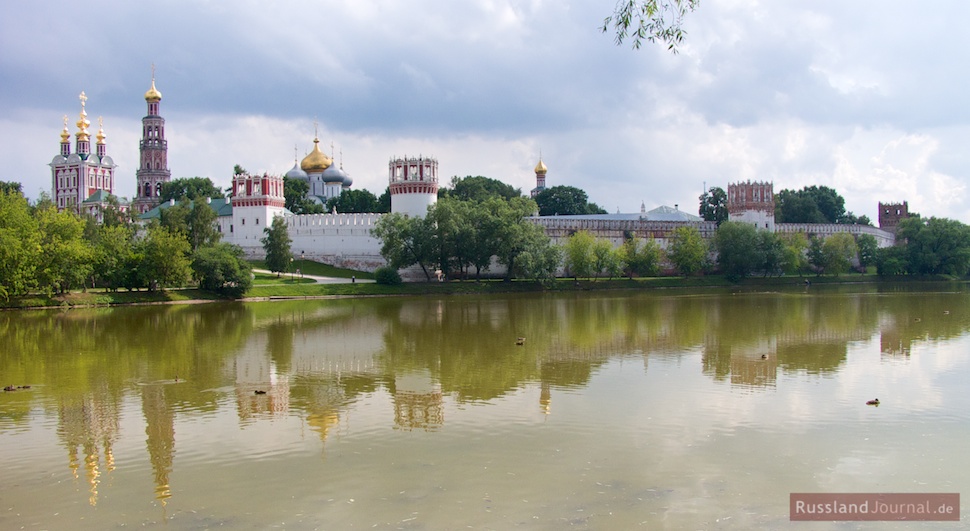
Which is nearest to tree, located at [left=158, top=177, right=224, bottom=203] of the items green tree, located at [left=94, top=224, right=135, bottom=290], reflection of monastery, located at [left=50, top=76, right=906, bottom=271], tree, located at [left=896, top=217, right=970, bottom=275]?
reflection of monastery, located at [left=50, top=76, right=906, bottom=271]

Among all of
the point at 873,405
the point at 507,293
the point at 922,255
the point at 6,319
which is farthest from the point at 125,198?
the point at 873,405

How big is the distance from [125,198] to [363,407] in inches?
3378

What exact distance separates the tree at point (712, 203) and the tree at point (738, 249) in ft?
67.0

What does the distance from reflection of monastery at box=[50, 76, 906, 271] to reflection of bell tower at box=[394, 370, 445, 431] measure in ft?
142

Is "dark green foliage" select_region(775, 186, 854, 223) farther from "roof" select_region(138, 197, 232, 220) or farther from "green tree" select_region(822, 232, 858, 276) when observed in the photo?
"roof" select_region(138, 197, 232, 220)

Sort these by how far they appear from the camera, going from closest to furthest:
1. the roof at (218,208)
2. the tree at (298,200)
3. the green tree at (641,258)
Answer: the green tree at (641,258), the roof at (218,208), the tree at (298,200)

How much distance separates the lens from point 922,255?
2451 inches

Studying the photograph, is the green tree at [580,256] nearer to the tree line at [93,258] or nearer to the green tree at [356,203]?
the tree line at [93,258]

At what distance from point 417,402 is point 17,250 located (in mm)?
27426

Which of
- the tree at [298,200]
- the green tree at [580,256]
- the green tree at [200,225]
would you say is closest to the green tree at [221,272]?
the green tree at [200,225]

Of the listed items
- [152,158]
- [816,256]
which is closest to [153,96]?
[152,158]

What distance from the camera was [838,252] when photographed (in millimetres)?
62531

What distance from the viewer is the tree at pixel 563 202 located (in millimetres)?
82625

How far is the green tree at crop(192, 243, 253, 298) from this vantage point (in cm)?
4281
